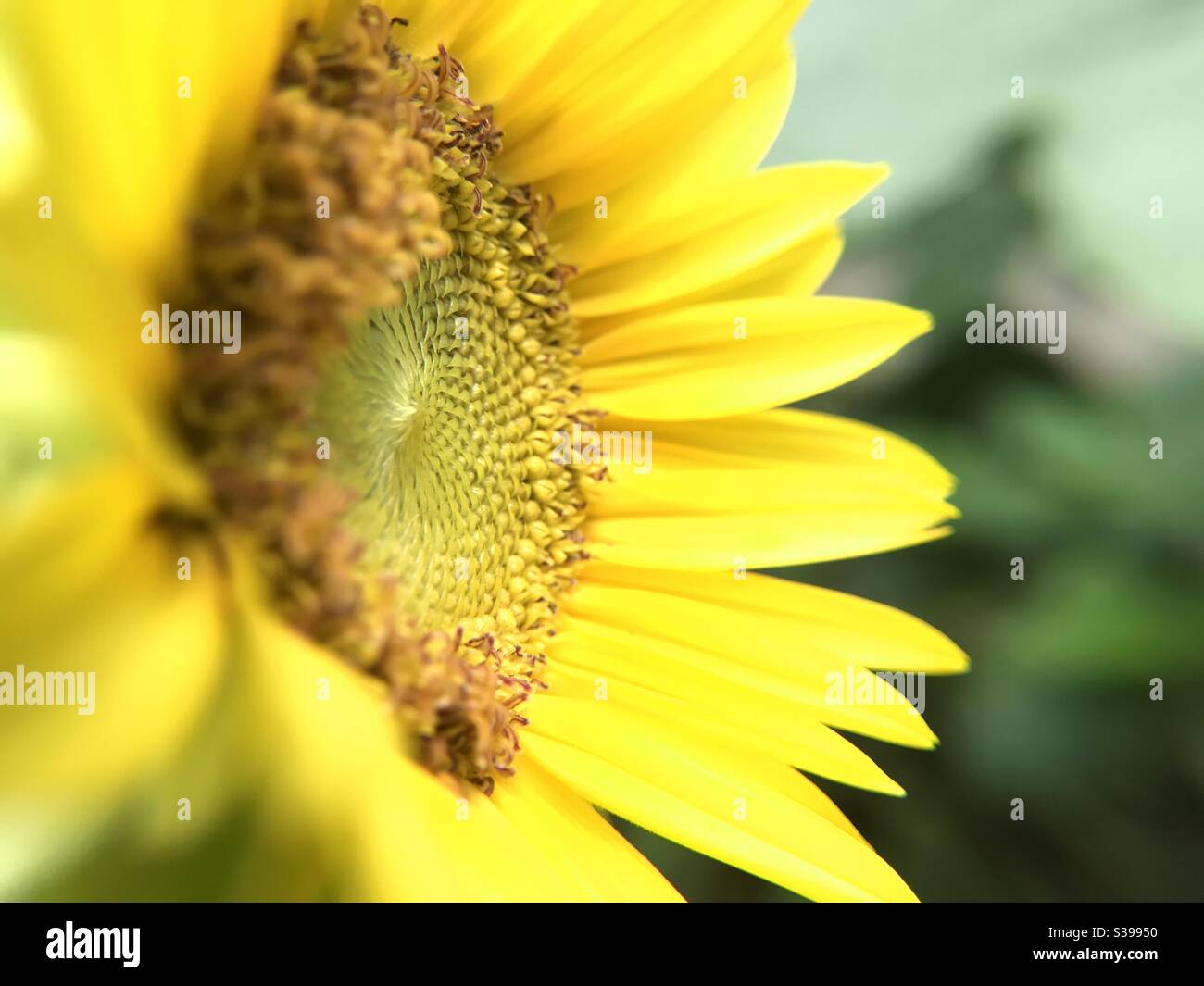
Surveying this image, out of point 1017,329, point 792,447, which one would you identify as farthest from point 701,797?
point 1017,329

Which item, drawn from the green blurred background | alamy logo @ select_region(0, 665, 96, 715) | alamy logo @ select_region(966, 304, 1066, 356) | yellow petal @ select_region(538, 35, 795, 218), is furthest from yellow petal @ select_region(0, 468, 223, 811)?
alamy logo @ select_region(966, 304, 1066, 356)

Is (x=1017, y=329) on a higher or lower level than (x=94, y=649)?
higher

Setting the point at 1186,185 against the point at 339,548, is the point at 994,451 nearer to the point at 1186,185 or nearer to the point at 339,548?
the point at 1186,185

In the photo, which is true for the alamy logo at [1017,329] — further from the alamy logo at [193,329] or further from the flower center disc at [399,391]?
the alamy logo at [193,329]

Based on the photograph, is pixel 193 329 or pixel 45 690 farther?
pixel 193 329

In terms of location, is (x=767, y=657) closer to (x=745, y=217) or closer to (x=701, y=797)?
(x=701, y=797)

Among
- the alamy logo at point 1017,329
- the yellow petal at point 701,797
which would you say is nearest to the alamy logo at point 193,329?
the yellow petal at point 701,797

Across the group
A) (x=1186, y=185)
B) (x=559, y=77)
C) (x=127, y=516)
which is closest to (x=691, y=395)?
(x=559, y=77)
